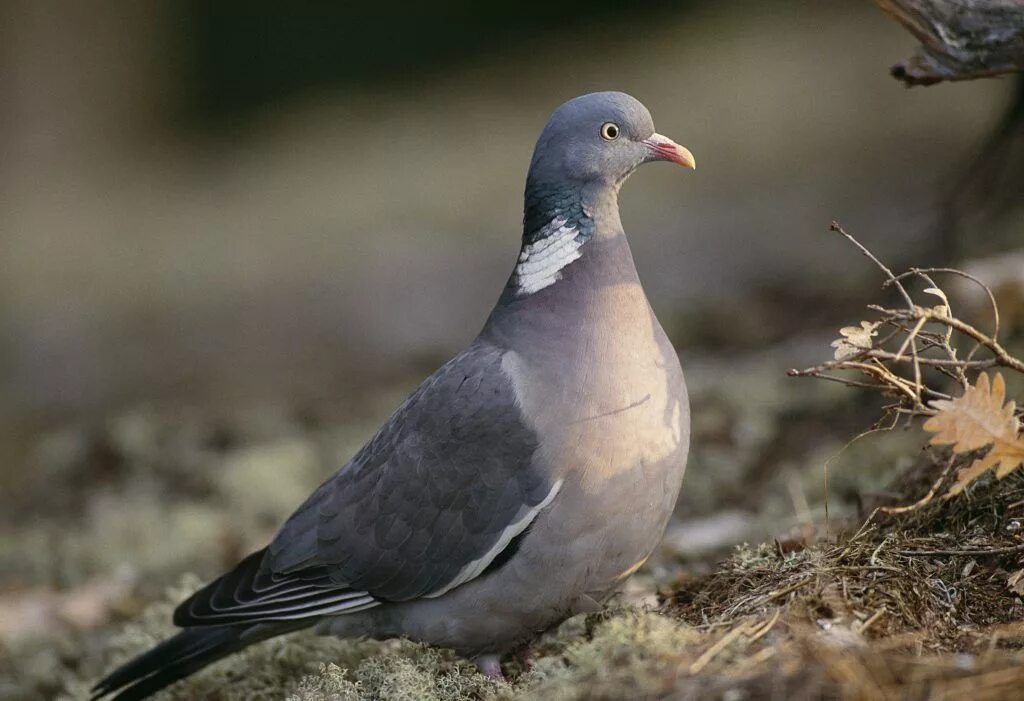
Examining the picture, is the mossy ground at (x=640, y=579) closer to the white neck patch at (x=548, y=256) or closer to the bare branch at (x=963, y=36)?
the white neck patch at (x=548, y=256)

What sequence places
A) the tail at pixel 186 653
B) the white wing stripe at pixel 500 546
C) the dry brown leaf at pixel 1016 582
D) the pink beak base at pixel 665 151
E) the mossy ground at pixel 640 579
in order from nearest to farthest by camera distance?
the mossy ground at pixel 640 579
the dry brown leaf at pixel 1016 582
the white wing stripe at pixel 500 546
the pink beak base at pixel 665 151
the tail at pixel 186 653

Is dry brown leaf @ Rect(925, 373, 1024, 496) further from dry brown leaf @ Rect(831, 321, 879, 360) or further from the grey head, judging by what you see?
the grey head

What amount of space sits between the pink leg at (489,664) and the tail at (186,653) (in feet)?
2.09

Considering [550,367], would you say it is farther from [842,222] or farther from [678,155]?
[842,222]

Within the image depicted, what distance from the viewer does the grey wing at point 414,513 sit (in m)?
3.31

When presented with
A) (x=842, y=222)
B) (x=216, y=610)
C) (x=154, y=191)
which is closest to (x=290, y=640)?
(x=216, y=610)

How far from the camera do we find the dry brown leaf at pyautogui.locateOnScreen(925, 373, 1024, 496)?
2.56 meters

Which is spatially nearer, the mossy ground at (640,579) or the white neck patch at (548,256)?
the mossy ground at (640,579)

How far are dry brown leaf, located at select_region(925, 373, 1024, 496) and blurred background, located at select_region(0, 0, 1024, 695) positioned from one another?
5.13 feet

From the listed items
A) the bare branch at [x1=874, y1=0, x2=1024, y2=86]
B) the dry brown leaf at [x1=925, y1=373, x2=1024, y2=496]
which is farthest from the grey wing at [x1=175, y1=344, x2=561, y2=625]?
the bare branch at [x1=874, y1=0, x2=1024, y2=86]

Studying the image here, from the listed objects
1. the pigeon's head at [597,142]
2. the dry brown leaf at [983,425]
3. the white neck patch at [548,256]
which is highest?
the pigeon's head at [597,142]

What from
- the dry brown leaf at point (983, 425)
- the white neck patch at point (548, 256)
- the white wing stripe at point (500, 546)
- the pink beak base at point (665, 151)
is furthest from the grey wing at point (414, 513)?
the dry brown leaf at point (983, 425)

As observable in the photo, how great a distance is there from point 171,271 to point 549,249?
858 cm

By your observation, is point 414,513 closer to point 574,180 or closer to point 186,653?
point 186,653
